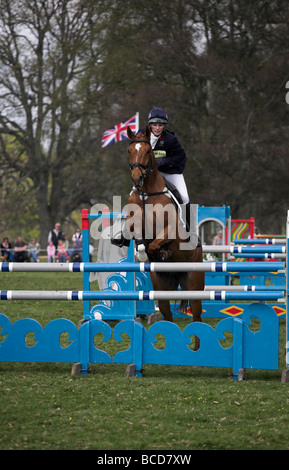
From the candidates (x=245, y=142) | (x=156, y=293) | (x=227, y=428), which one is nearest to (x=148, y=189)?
(x=156, y=293)

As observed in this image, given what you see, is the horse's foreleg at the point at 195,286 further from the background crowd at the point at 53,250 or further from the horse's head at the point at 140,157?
the background crowd at the point at 53,250

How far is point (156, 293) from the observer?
607cm

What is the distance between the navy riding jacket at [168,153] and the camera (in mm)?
7402

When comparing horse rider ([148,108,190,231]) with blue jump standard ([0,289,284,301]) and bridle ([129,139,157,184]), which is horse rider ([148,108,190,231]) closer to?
bridle ([129,139,157,184])

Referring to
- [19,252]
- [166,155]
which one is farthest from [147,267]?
[19,252]

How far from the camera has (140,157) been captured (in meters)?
6.73

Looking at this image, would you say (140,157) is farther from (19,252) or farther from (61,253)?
(61,253)

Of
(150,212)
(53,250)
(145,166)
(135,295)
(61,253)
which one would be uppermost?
(145,166)

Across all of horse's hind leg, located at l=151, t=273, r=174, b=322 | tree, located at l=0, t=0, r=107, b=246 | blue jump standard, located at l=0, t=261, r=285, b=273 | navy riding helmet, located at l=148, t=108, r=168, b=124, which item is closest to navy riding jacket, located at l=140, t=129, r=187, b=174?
navy riding helmet, located at l=148, t=108, r=168, b=124

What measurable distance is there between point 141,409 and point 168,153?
135 inches

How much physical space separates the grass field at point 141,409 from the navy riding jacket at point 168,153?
227cm

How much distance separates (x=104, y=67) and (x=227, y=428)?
2814cm
